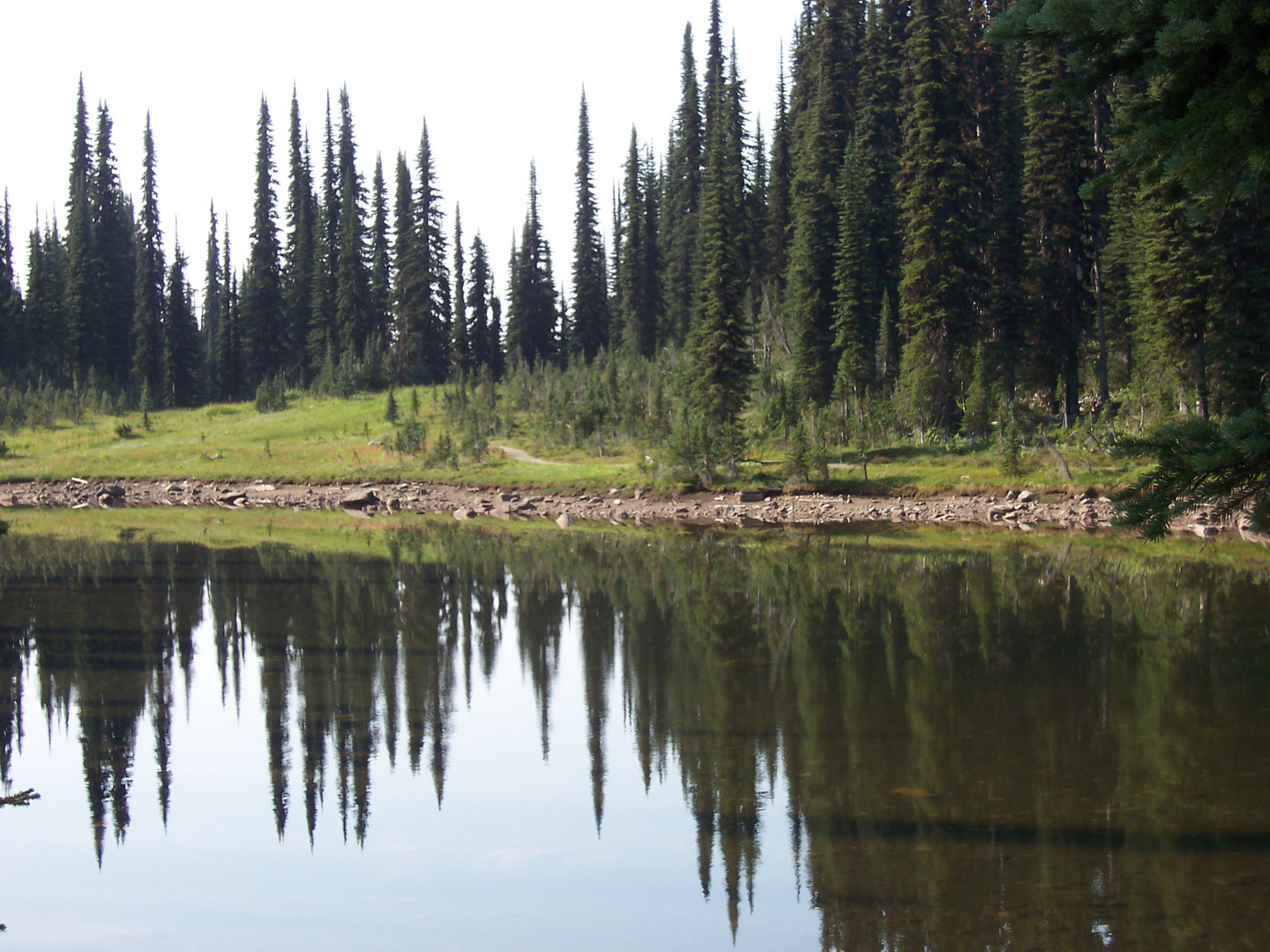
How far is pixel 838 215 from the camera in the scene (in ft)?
175

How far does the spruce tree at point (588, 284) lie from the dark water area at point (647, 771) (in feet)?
198

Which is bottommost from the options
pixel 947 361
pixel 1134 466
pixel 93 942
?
pixel 93 942

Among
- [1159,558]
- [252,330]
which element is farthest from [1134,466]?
[252,330]

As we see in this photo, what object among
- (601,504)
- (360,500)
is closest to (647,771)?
(601,504)

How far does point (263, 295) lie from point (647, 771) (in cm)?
8144

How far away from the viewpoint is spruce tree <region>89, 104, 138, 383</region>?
8344cm

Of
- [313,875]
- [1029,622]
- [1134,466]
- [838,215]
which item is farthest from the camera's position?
[838,215]

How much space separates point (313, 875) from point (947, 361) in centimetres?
3813

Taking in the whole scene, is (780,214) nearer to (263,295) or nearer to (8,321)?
(263,295)

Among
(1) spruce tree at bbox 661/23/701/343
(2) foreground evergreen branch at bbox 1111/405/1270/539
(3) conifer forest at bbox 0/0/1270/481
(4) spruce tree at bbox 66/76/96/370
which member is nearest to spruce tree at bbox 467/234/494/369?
(3) conifer forest at bbox 0/0/1270/481

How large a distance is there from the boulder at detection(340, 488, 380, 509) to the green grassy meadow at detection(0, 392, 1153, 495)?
96.1 inches

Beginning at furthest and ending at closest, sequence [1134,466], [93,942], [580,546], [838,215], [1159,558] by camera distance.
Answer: [838,215]
[1134,466]
[580,546]
[1159,558]
[93,942]

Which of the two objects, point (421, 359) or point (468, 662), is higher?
point (421, 359)

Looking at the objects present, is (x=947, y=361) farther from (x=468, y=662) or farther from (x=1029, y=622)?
Result: (x=468, y=662)
